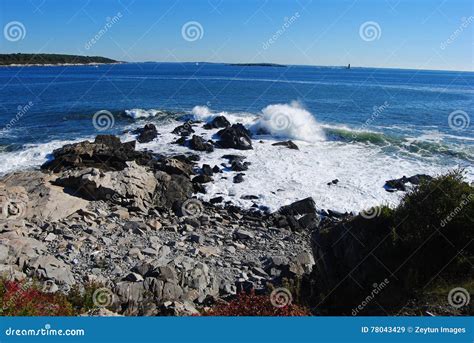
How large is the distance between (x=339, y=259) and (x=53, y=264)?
798 cm

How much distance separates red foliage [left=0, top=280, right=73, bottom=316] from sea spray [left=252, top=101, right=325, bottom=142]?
2758cm

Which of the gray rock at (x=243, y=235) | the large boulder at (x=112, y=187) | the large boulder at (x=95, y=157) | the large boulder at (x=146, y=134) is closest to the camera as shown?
the gray rock at (x=243, y=235)

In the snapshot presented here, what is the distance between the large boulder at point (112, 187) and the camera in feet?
58.3

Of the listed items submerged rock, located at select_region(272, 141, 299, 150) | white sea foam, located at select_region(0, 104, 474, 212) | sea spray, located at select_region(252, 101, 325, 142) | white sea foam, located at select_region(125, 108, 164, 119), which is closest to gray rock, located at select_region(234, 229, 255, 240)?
white sea foam, located at select_region(0, 104, 474, 212)

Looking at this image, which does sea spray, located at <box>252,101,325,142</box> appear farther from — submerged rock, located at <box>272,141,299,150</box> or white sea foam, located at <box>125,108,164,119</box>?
white sea foam, located at <box>125,108,164,119</box>

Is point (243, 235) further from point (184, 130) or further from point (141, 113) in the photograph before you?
point (141, 113)

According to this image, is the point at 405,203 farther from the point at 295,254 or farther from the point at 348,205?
the point at 348,205

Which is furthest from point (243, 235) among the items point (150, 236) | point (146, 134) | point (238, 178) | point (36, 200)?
point (146, 134)

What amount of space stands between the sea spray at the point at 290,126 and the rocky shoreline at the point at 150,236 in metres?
11.8

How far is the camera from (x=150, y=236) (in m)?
14.9

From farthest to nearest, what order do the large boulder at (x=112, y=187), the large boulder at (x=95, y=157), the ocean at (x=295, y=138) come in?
the large boulder at (x=95, y=157)
the ocean at (x=295, y=138)
the large boulder at (x=112, y=187)

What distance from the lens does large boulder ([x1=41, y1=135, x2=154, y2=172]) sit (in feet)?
72.6

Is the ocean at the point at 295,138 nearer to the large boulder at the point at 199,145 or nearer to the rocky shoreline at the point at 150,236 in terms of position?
the large boulder at the point at 199,145

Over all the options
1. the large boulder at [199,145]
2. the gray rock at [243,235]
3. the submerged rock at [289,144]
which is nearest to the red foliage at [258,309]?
the gray rock at [243,235]
